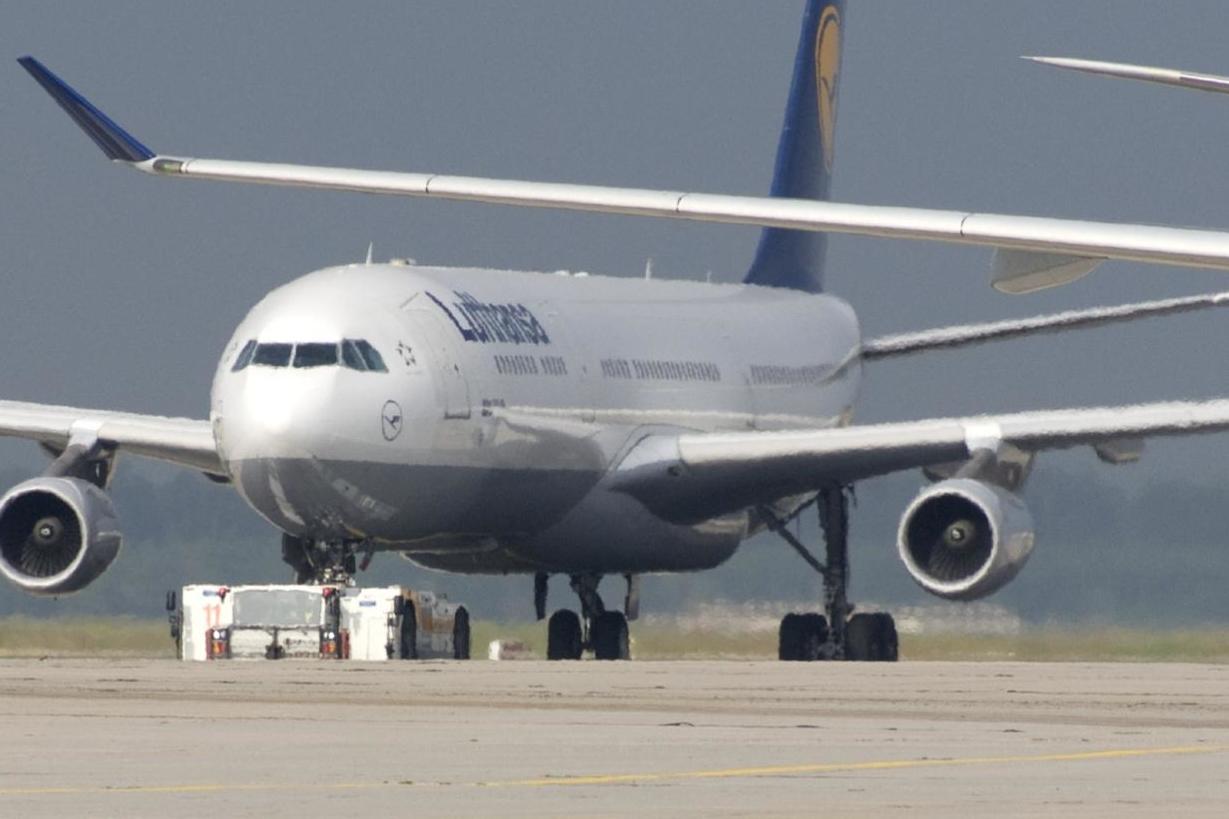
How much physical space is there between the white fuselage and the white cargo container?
1257 millimetres

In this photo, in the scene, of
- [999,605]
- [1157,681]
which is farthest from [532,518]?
[1157,681]

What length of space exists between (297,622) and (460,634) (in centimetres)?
299

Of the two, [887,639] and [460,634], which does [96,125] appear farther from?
[887,639]

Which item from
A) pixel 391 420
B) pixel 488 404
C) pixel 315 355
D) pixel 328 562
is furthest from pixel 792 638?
pixel 315 355

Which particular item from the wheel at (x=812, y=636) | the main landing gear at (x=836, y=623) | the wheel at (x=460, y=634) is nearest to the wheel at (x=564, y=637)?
the main landing gear at (x=836, y=623)

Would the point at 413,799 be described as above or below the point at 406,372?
below

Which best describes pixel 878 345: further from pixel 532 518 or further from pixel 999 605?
pixel 532 518

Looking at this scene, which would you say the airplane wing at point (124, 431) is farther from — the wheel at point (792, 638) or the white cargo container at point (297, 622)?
the wheel at point (792, 638)

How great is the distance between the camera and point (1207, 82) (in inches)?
506

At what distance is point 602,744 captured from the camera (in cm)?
1354

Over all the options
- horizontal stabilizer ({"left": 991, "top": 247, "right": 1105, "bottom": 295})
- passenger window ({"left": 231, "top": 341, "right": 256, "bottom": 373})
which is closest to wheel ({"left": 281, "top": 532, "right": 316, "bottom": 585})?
passenger window ({"left": 231, "top": 341, "right": 256, "bottom": 373})

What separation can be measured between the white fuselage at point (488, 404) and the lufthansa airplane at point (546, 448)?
1.2 inches

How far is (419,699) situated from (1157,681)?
583 centimetres

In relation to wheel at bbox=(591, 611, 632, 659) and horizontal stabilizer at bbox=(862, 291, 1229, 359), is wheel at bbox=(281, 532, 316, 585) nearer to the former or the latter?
wheel at bbox=(591, 611, 632, 659)
